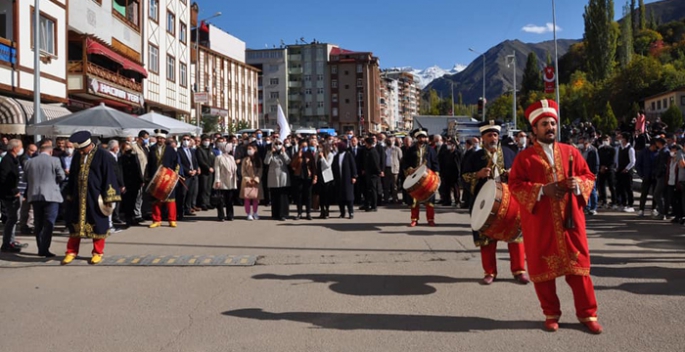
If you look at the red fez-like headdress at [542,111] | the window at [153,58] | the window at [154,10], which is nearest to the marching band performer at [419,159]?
the red fez-like headdress at [542,111]

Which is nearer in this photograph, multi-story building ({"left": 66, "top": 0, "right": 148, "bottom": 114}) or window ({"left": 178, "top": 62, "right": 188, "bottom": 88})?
multi-story building ({"left": 66, "top": 0, "right": 148, "bottom": 114})

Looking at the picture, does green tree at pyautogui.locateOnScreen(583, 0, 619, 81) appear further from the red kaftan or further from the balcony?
the red kaftan

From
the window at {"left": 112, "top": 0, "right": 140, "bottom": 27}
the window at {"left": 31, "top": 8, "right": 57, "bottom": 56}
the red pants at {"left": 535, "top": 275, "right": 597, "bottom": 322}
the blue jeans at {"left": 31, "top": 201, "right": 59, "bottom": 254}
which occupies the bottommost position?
the red pants at {"left": 535, "top": 275, "right": 597, "bottom": 322}

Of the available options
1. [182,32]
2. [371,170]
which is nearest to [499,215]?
[371,170]

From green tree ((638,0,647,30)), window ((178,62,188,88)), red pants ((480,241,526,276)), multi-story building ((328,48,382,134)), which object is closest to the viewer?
red pants ((480,241,526,276))

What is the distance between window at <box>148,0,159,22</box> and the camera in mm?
36688

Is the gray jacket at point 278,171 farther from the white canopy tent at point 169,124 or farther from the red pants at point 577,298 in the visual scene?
the red pants at point 577,298

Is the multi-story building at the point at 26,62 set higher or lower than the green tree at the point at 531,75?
lower

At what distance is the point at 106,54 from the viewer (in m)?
26.6

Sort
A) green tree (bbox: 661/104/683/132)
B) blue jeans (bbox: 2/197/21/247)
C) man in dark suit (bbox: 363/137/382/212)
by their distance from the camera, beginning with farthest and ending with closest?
green tree (bbox: 661/104/683/132)
man in dark suit (bbox: 363/137/382/212)
blue jeans (bbox: 2/197/21/247)

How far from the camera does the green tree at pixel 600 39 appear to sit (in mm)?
88188

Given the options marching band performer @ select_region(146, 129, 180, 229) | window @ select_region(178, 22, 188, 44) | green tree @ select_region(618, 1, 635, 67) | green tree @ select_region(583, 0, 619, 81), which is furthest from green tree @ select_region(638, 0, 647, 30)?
marching band performer @ select_region(146, 129, 180, 229)

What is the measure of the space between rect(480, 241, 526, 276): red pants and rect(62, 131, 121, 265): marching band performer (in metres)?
5.53

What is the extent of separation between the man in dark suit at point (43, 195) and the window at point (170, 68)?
101 feet
